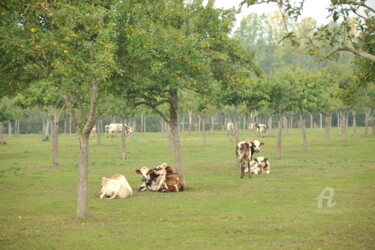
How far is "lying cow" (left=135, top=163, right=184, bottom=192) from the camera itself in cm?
2403

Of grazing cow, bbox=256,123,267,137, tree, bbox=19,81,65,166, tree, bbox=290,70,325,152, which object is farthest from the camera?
grazing cow, bbox=256,123,267,137

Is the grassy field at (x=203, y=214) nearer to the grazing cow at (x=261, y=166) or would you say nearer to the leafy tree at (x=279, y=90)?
the grazing cow at (x=261, y=166)

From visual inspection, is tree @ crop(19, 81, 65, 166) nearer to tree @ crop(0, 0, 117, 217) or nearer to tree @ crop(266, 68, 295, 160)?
tree @ crop(266, 68, 295, 160)

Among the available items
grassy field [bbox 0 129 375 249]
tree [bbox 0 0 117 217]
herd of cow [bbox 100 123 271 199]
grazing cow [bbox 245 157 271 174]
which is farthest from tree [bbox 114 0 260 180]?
grazing cow [bbox 245 157 271 174]

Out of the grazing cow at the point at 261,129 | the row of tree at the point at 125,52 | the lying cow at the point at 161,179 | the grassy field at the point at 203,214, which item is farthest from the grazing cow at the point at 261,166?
the grazing cow at the point at 261,129

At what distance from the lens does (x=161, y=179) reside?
24.2 m

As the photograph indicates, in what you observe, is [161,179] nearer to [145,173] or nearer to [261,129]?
[145,173]

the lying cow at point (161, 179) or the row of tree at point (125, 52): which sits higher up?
the row of tree at point (125, 52)

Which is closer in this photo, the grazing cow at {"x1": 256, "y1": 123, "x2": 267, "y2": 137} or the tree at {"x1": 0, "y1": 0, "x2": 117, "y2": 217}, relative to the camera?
the tree at {"x1": 0, "y1": 0, "x2": 117, "y2": 217}

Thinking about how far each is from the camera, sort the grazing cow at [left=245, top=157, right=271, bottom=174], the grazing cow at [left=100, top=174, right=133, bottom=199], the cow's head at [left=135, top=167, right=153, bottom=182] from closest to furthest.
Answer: the grazing cow at [left=100, top=174, right=133, bottom=199]
the cow's head at [left=135, top=167, right=153, bottom=182]
the grazing cow at [left=245, top=157, right=271, bottom=174]

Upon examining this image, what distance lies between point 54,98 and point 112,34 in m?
20.1

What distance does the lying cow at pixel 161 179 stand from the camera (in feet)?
78.8
